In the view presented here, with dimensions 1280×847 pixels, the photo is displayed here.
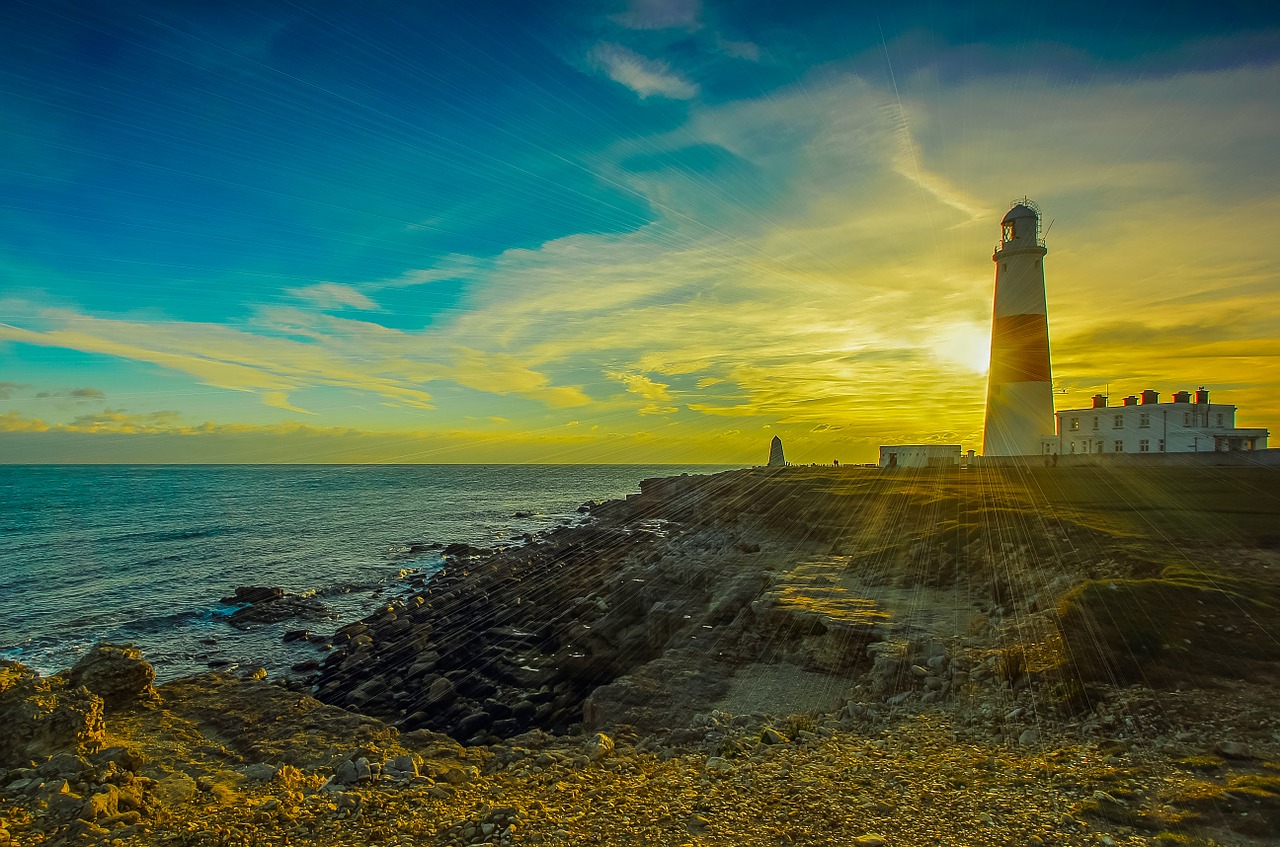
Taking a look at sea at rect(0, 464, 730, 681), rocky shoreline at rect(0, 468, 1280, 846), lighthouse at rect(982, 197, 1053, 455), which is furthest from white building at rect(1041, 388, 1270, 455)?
sea at rect(0, 464, 730, 681)

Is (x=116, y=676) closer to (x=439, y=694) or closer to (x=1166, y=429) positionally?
(x=439, y=694)

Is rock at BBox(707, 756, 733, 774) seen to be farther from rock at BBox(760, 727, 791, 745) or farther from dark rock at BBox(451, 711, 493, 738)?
dark rock at BBox(451, 711, 493, 738)

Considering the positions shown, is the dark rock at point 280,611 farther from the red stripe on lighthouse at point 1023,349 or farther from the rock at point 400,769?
the red stripe on lighthouse at point 1023,349

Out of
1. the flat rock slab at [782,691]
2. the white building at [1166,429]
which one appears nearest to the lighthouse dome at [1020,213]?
the white building at [1166,429]

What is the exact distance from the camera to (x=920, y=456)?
189 ft

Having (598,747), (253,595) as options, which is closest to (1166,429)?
(598,747)

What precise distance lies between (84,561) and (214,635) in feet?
79.6

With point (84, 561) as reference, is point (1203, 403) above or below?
above

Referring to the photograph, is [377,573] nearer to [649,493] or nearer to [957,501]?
[957,501]

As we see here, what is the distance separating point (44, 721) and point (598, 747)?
914cm

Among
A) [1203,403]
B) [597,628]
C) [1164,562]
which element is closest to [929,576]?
[1164,562]

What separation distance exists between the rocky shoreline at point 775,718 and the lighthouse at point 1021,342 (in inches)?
594

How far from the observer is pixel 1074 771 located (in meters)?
8.13

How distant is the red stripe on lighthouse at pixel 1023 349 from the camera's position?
38.3 m
